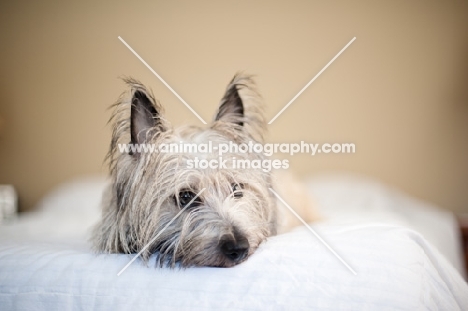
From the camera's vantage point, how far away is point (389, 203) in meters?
1.82

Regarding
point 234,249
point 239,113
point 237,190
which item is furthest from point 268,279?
point 239,113

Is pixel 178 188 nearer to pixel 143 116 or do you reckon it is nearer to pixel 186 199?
pixel 186 199

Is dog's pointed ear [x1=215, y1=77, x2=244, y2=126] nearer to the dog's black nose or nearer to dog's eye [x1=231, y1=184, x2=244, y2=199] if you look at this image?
dog's eye [x1=231, y1=184, x2=244, y2=199]

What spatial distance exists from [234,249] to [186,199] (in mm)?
294

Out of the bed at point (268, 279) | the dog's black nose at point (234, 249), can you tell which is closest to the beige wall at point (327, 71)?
the bed at point (268, 279)

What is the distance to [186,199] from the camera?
127 centimetres

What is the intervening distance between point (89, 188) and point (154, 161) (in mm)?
777

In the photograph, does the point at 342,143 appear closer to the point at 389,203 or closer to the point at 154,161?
the point at 389,203

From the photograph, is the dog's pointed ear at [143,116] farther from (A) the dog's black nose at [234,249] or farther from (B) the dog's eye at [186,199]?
(A) the dog's black nose at [234,249]

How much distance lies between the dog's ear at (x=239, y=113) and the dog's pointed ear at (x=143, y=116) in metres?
0.21

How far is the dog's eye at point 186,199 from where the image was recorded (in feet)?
4.12

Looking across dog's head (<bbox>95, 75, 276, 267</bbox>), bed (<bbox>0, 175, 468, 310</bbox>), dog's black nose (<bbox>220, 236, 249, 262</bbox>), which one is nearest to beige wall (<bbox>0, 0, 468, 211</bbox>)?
dog's head (<bbox>95, 75, 276, 267</bbox>)

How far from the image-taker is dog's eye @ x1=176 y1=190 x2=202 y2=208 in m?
1.25

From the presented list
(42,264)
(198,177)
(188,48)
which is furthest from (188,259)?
(188,48)
